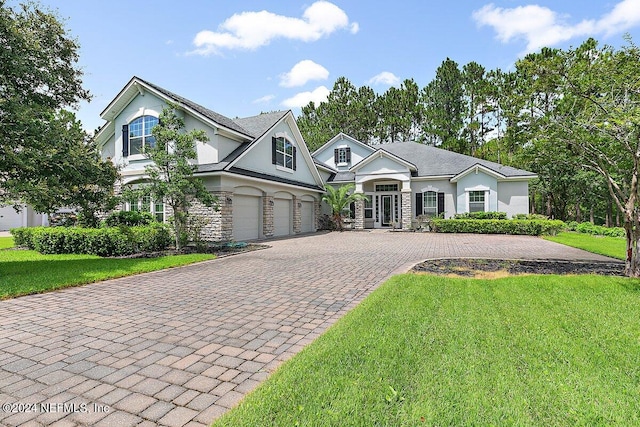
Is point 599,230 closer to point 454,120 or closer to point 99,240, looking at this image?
point 454,120

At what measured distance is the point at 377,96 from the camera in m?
37.3

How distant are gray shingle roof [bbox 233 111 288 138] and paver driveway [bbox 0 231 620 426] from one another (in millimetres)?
12206

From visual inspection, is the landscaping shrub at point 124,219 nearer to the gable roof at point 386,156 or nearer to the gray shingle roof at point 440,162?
the gable roof at point 386,156

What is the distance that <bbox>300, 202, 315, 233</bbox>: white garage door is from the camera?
22745 mm

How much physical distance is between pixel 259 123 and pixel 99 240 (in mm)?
11297

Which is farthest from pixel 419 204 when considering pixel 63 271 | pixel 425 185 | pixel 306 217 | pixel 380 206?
pixel 63 271

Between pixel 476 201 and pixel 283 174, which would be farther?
pixel 476 201

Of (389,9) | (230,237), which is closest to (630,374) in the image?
(389,9)

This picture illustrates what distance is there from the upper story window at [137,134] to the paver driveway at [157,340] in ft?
37.2

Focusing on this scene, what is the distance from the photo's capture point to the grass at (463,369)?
2.43 metres

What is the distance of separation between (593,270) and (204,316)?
9029 mm

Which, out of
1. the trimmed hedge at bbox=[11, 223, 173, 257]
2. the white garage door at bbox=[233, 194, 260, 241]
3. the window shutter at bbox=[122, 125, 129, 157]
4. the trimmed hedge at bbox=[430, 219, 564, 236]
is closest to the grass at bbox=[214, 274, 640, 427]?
the trimmed hedge at bbox=[11, 223, 173, 257]

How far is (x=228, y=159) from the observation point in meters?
15.8

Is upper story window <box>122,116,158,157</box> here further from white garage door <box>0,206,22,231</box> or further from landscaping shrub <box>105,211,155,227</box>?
white garage door <box>0,206,22,231</box>
